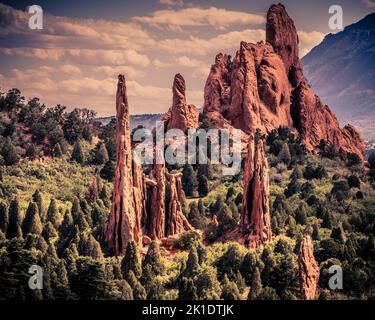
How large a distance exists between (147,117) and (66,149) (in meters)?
55.4

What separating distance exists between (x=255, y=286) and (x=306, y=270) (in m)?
4.34

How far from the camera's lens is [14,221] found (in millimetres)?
78188

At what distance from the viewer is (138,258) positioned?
64125 millimetres

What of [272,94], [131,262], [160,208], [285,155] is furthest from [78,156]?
[131,262]

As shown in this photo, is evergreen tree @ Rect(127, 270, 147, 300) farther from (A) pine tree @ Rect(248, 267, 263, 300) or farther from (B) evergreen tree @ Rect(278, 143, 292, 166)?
(B) evergreen tree @ Rect(278, 143, 292, 166)

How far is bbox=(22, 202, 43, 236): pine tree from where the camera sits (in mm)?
77188

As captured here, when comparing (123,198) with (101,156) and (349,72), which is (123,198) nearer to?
(101,156)

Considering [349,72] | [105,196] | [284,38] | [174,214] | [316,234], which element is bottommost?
[316,234]

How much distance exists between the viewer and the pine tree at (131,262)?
6278cm

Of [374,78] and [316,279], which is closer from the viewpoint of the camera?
[316,279]

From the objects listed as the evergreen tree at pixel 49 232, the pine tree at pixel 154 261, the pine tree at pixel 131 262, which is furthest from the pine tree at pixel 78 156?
the pine tree at pixel 131 262

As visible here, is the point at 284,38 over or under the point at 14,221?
over

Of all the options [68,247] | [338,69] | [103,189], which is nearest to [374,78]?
[338,69]
